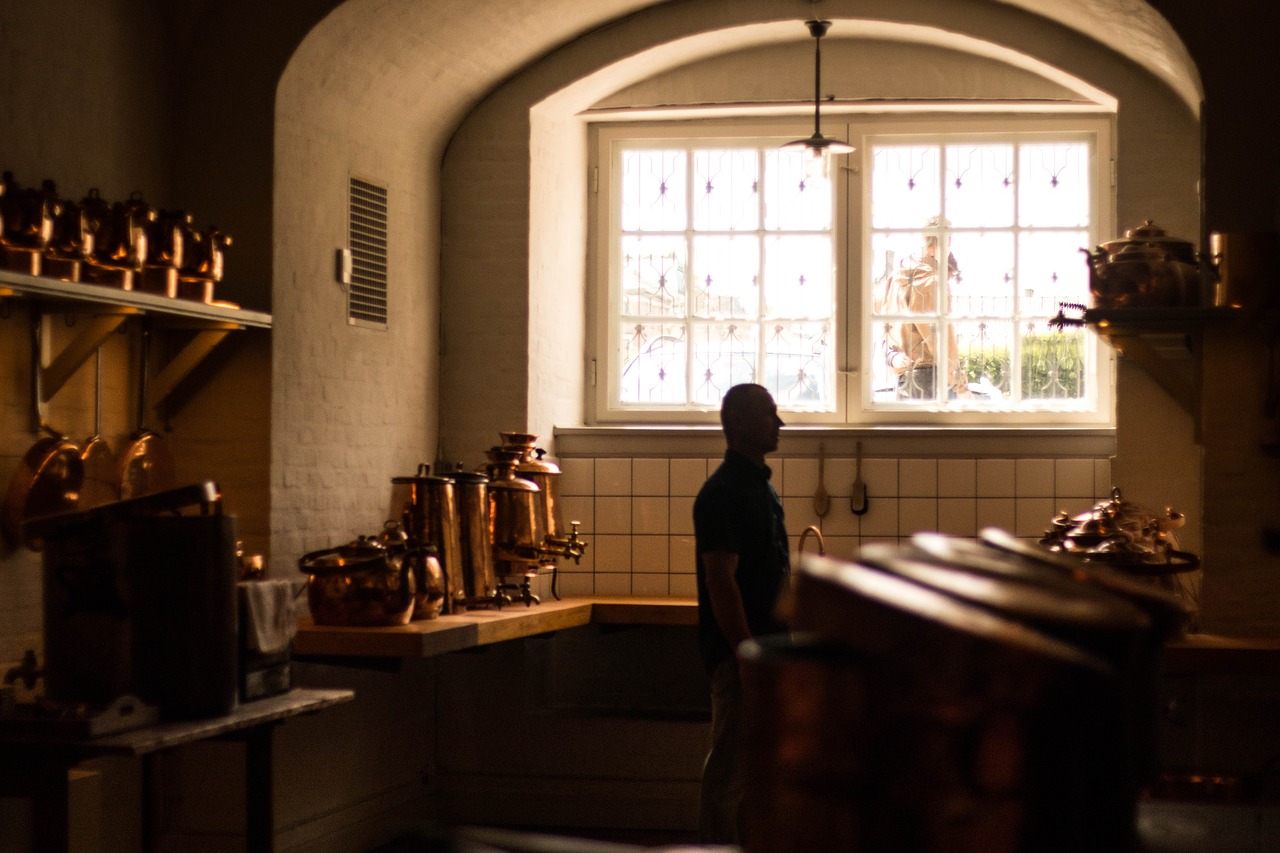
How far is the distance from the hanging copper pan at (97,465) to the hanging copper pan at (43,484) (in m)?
0.05

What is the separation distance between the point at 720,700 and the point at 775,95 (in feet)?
8.52

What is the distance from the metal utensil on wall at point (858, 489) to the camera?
5273mm

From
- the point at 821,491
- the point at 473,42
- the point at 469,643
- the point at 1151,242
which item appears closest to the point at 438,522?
the point at 469,643

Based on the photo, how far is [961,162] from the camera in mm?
5531

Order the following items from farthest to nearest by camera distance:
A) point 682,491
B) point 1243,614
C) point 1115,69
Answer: point 682,491 < point 1115,69 < point 1243,614

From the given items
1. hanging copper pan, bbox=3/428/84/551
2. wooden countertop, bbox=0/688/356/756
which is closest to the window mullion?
hanging copper pan, bbox=3/428/84/551

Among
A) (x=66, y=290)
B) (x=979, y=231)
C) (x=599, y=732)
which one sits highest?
(x=979, y=231)

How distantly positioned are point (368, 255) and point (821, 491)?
179 cm

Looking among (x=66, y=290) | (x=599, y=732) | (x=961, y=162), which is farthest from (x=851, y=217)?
(x=66, y=290)

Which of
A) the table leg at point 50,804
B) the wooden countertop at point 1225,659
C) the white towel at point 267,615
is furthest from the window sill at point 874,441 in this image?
the table leg at point 50,804

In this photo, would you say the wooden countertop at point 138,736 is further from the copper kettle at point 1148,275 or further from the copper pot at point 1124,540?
the copper kettle at point 1148,275

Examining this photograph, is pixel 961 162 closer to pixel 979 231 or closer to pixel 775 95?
pixel 979 231

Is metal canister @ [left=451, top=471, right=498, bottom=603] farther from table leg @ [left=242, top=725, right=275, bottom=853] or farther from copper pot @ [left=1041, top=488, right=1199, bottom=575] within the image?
copper pot @ [left=1041, top=488, right=1199, bottom=575]

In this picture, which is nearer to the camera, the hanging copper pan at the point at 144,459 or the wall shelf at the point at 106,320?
the wall shelf at the point at 106,320
